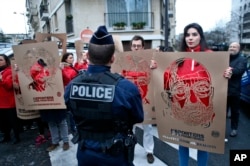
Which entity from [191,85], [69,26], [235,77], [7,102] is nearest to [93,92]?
[191,85]

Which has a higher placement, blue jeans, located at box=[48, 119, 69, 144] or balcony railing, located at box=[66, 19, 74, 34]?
balcony railing, located at box=[66, 19, 74, 34]

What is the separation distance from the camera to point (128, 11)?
1605cm

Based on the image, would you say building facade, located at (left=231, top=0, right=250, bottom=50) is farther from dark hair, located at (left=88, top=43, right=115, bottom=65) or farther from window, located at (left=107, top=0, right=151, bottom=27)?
dark hair, located at (left=88, top=43, right=115, bottom=65)

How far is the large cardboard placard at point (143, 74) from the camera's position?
10.2ft

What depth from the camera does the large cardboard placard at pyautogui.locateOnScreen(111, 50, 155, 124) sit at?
3111 millimetres

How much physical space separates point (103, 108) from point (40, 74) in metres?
2.20

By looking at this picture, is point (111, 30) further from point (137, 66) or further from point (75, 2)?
point (137, 66)

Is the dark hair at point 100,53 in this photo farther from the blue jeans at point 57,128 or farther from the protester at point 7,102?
the protester at point 7,102

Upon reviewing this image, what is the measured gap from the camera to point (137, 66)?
3170 mm

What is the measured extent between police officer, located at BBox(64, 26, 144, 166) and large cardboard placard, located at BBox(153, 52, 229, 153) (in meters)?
0.73

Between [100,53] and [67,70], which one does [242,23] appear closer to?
[67,70]

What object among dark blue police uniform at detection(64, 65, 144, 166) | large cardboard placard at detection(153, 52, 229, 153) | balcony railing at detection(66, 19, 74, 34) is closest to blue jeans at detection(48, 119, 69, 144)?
large cardboard placard at detection(153, 52, 229, 153)

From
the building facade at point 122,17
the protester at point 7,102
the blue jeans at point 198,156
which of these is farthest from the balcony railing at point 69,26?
the blue jeans at point 198,156

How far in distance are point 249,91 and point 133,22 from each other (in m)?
11.3
